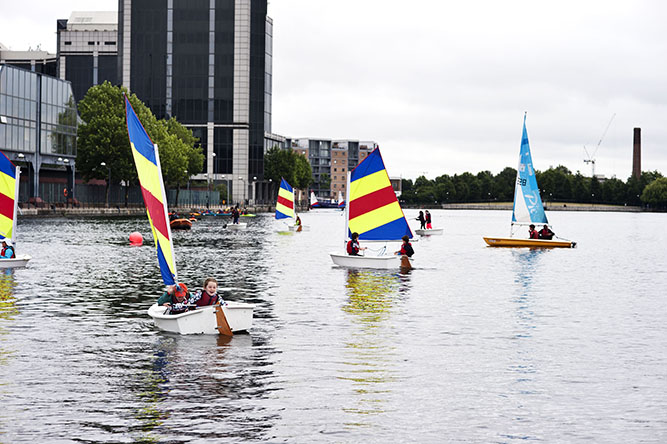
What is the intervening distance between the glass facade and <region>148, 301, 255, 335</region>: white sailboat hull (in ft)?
334

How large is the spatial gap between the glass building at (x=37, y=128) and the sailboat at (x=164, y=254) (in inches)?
4010

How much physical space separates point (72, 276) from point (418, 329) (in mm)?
21704

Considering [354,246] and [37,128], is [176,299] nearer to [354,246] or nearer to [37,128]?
[354,246]

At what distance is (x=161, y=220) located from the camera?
24.3 metres

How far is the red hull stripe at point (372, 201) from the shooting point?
161 feet

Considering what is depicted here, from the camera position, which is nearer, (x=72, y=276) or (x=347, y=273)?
(x=72, y=276)

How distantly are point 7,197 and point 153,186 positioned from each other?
2534 centimetres

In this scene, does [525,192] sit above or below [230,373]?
above

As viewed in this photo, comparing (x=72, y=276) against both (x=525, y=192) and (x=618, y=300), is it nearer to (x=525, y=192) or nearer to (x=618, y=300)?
(x=618, y=300)

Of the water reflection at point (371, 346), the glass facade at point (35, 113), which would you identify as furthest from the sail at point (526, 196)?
the glass facade at point (35, 113)

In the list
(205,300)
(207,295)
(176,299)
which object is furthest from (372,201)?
(207,295)

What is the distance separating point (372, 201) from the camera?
49.0 meters

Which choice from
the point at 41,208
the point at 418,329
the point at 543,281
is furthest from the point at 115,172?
the point at 418,329

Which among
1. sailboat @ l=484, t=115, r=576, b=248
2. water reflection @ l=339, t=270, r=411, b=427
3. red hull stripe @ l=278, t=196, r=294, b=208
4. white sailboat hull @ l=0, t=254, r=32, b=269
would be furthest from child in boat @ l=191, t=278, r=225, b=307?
red hull stripe @ l=278, t=196, r=294, b=208
